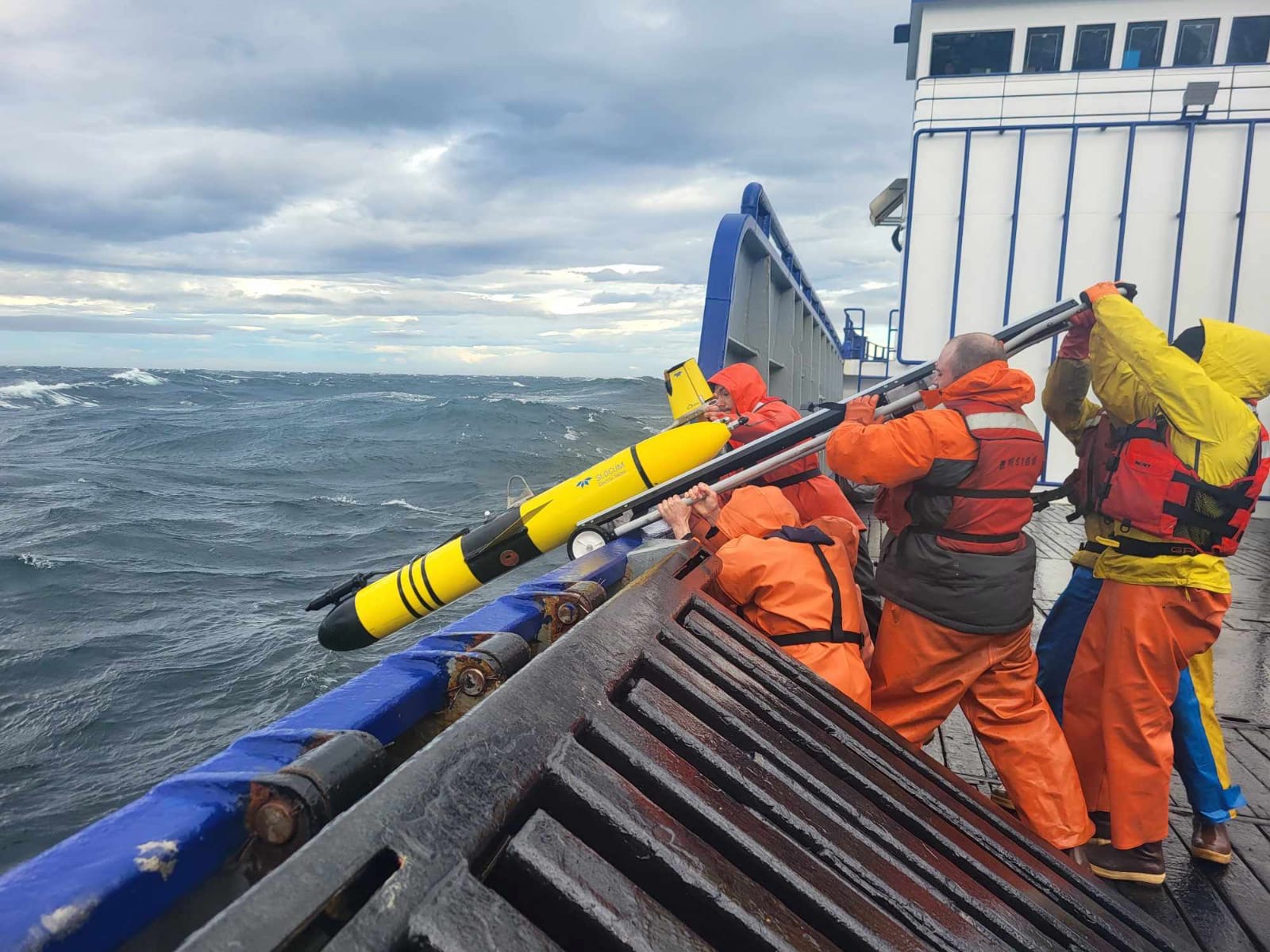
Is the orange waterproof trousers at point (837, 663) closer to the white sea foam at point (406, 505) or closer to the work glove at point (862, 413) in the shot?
the work glove at point (862, 413)

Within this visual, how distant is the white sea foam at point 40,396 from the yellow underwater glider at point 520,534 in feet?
123

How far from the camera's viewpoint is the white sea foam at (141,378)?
53772 millimetres

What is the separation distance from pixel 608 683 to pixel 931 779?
115 centimetres

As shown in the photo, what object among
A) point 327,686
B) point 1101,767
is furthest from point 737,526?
point 327,686

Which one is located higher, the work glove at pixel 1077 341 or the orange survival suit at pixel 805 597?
the work glove at pixel 1077 341

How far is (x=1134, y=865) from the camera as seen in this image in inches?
102

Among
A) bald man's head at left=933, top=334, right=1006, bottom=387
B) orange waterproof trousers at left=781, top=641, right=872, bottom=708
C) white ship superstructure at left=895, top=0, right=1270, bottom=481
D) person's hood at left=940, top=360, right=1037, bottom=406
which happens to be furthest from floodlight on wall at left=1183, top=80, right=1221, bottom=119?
orange waterproof trousers at left=781, top=641, right=872, bottom=708

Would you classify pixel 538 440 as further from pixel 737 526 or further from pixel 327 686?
pixel 737 526

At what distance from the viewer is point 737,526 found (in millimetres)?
2918

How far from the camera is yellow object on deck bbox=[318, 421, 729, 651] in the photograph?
439 cm

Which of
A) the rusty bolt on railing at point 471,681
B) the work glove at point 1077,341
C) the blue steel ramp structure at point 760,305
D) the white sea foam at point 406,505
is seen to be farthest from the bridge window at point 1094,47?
the white sea foam at point 406,505

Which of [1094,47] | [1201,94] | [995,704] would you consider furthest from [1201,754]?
[1094,47]

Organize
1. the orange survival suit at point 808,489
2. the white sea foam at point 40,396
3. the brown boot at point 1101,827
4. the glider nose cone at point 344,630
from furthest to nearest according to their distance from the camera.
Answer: the white sea foam at point 40,396, the glider nose cone at point 344,630, the orange survival suit at point 808,489, the brown boot at point 1101,827

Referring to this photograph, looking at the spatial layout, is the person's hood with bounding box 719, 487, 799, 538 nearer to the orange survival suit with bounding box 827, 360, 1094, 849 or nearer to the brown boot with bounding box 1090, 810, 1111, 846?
the orange survival suit with bounding box 827, 360, 1094, 849
